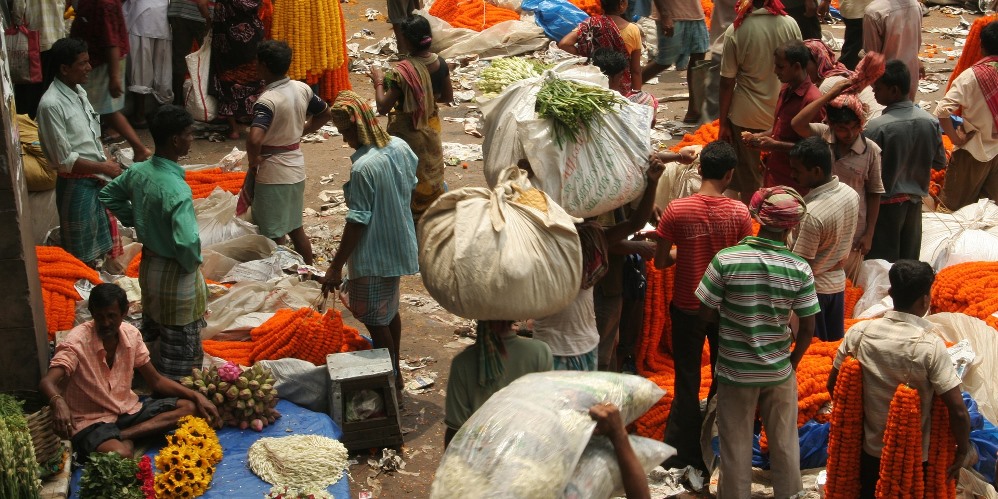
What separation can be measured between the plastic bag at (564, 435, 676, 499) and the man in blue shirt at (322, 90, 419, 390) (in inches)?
103

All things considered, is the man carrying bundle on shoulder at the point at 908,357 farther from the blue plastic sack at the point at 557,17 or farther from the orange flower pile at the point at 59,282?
the blue plastic sack at the point at 557,17

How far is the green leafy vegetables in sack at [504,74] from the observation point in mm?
5469

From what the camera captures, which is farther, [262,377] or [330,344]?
[330,344]

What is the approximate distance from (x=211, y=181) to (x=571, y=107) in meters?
4.46

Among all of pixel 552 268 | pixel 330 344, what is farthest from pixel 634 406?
pixel 330 344

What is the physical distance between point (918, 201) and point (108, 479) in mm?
5167

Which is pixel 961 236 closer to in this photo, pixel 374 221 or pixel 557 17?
pixel 374 221

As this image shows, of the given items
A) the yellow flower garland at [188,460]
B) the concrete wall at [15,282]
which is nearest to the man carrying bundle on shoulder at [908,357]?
the yellow flower garland at [188,460]

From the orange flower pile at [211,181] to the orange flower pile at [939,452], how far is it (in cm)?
548

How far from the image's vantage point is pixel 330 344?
6172 mm

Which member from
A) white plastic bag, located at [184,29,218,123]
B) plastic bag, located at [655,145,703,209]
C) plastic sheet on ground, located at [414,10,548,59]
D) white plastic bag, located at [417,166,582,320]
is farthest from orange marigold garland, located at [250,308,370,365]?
plastic sheet on ground, located at [414,10,548,59]

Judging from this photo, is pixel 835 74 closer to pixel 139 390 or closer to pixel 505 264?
pixel 505 264

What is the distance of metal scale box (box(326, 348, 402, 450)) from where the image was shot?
571 cm

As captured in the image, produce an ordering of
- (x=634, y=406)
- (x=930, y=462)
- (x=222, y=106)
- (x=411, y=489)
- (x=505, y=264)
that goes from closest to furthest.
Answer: (x=634, y=406) → (x=505, y=264) → (x=930, y=462) → (x=411, y=489) → (x=222, y=106)
